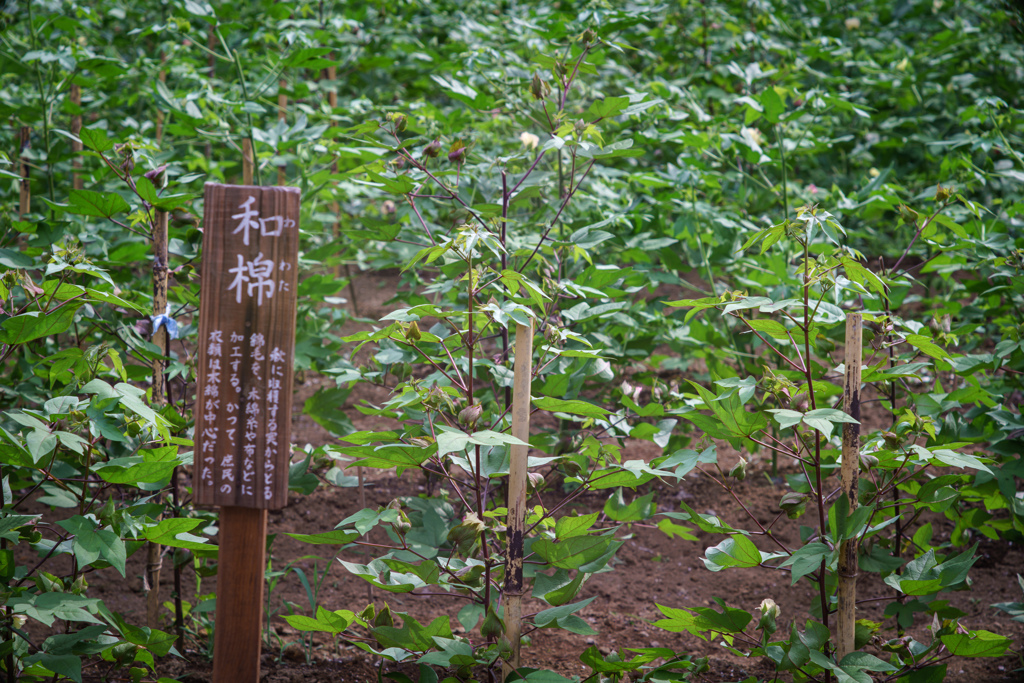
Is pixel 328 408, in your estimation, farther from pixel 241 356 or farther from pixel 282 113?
pixel 282 113

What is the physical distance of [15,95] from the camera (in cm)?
301

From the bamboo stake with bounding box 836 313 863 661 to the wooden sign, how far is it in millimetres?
1073

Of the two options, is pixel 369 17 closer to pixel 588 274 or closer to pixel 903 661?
pixel 588 274

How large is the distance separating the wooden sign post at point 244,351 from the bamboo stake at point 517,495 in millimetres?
416

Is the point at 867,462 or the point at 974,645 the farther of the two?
the point at 867,462

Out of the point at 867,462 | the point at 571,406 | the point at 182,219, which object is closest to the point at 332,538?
the point at 571,406

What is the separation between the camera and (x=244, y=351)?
1.23 m

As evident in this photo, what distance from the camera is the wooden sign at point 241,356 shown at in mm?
1226

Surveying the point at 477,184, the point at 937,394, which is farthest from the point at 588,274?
the point at 937,394

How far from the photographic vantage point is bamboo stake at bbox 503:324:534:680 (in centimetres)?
134

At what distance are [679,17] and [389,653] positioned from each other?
3.72 metres

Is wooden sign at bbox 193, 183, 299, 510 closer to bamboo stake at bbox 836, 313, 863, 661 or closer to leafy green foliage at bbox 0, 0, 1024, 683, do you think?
leafy green foliage at bbox 0, 0, 1024, 683

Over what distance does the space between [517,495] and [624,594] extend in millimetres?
968

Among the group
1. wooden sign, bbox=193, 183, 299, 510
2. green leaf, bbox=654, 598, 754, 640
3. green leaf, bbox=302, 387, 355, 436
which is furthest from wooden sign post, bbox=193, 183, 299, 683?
green leaf, bbox=654, 598, 754, 640
